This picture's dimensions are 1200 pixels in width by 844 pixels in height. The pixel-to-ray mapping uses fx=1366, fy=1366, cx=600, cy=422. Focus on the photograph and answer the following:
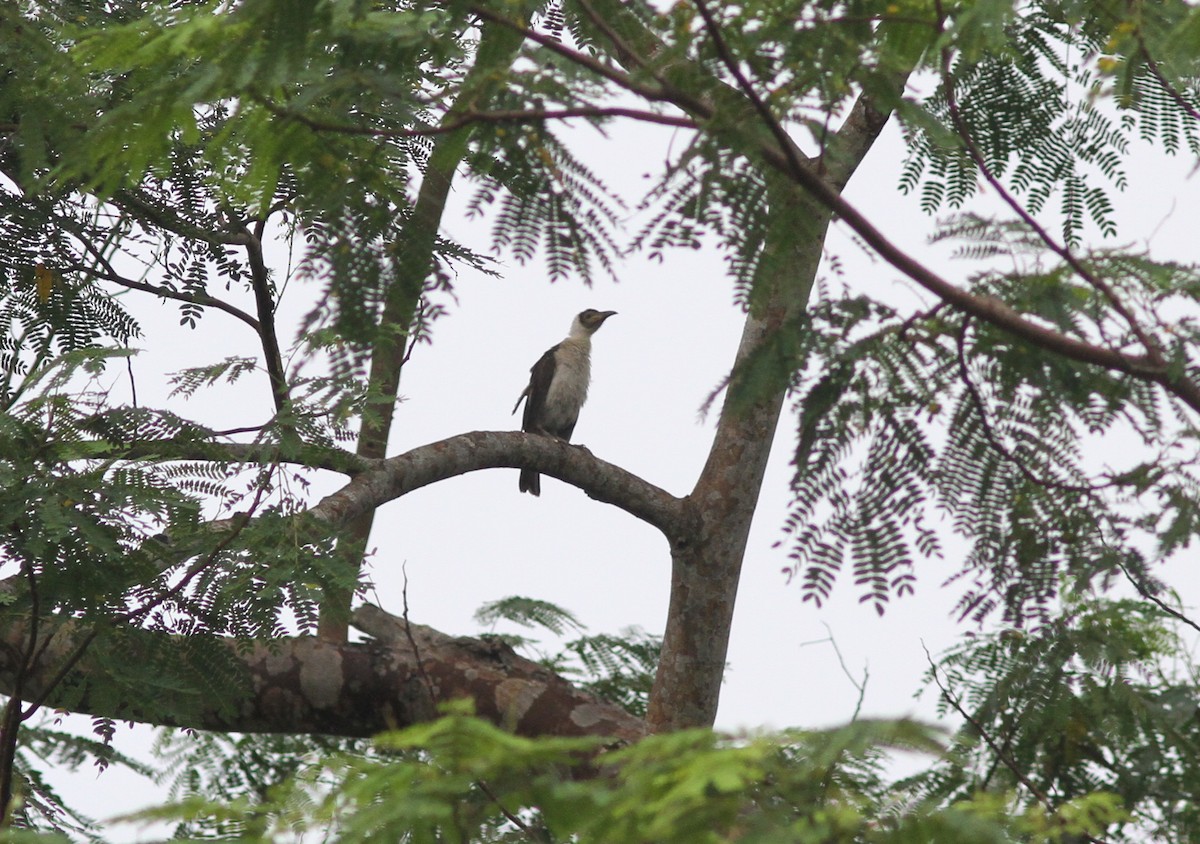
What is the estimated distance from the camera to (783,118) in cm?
283

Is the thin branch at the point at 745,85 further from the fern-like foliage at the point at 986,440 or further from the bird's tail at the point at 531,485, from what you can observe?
the bird's tail at the point at 531,485

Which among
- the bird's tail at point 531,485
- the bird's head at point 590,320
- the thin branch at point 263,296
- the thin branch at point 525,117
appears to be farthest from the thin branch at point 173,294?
the bird's head at point 590,320

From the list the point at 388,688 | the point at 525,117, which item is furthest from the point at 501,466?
the point at 525,117

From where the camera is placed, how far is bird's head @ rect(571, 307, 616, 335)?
10891mm

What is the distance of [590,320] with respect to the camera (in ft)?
35.8

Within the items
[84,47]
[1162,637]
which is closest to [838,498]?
[84,47]

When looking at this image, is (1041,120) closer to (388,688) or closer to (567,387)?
(388,688)

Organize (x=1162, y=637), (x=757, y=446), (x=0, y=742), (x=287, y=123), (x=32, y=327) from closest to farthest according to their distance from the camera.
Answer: (x=287, y=123) → (x=0, y=742) → (x=1162, y=637) → (x=32, y=327) → (x=757, y=446)

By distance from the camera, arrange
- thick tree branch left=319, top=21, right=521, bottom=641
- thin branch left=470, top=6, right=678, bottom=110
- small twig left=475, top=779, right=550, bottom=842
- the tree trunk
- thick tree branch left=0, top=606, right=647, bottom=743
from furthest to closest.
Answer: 1. the tree trunk
2. thick tree branch left=0, top=606, right=647, bottom=743
3. thick tree branch left=319, top=21, right=521, bottom=641
4. thin branch left=470, top=6, right=678, bottom=110
5. small twig left=475, top=779, right=550, bottom=842

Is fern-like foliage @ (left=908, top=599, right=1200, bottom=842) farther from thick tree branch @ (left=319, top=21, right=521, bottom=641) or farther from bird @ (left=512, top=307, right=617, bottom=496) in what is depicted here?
bird @ (left=512, top=307, right=617, bottom=496)

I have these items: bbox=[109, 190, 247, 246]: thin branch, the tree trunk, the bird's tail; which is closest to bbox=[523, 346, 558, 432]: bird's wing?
the bird's tail

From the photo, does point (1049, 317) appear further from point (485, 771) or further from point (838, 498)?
point (485, 771)

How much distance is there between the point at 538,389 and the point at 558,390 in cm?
20

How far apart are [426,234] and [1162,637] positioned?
3.23 meters
